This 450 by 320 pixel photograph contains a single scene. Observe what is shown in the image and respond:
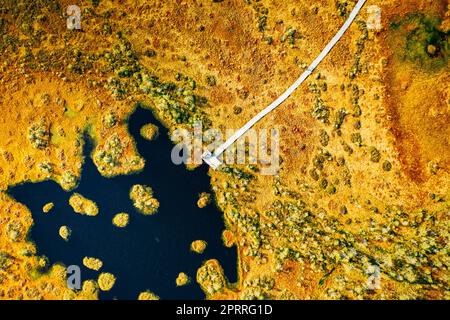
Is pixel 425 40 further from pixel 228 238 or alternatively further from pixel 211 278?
pixel 211 278

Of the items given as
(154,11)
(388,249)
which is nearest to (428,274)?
(388,249)

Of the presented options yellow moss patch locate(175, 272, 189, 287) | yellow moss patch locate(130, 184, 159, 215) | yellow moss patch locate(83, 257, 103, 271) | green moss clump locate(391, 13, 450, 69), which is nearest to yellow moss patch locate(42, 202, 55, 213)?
yellow moss patch locate(83, 257, 103, 271)

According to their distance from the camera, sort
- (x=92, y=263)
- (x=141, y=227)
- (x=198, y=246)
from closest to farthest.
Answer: (x=92, y=263)
(x=198, y=246)
(x=141, y=227)

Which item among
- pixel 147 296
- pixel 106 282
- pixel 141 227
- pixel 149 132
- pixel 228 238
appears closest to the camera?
pixel 147 296

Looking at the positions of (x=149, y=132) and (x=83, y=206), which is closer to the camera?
(x=83, y=206)

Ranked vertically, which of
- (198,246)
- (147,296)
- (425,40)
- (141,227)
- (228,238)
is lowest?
(147,296)

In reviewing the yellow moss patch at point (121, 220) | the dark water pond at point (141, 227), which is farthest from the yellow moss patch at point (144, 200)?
the yellow moss patch at point (121, 220)

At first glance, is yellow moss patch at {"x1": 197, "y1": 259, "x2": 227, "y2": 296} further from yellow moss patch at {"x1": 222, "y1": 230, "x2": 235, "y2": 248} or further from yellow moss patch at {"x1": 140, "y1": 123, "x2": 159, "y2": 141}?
yellow moss patch at {"x1": 140, "y1": 123, "x2": 159, "y2": 141}

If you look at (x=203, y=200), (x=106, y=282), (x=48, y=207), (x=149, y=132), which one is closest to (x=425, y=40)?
(x=203, y=200)
